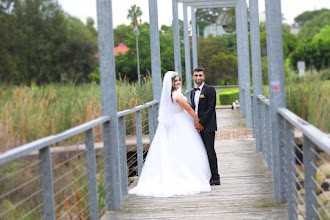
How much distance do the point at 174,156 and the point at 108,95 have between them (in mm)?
1700

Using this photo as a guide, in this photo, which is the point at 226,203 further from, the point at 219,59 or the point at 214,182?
the point at 219,59

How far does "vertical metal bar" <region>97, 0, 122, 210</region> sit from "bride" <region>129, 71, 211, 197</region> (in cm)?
105

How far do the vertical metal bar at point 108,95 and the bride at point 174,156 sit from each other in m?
1.05

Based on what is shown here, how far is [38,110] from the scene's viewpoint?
10.4 feet

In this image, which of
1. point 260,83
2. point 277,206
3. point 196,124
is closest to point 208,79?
point 260,83

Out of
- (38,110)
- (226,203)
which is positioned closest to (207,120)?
(226,203)

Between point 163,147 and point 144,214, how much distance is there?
1.41 metres

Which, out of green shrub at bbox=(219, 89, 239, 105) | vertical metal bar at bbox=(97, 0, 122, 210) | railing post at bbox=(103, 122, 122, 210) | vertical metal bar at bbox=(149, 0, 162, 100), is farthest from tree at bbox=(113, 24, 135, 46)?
green shrub at bbox=(219, 89, 239, 105)

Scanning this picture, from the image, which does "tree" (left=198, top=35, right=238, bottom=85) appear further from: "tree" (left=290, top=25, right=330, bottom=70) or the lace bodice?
"tree" (left=290, top=25, right=330, bottom=70)

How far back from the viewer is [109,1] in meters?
5.32

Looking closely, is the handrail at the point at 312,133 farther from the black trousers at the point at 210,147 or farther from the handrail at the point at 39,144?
the black trousers at the point at 210,147

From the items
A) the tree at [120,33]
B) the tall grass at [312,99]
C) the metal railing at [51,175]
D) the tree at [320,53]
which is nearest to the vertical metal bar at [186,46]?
the tree at [120,33]

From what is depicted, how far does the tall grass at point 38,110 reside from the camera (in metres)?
2.92

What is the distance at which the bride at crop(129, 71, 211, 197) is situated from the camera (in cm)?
636
